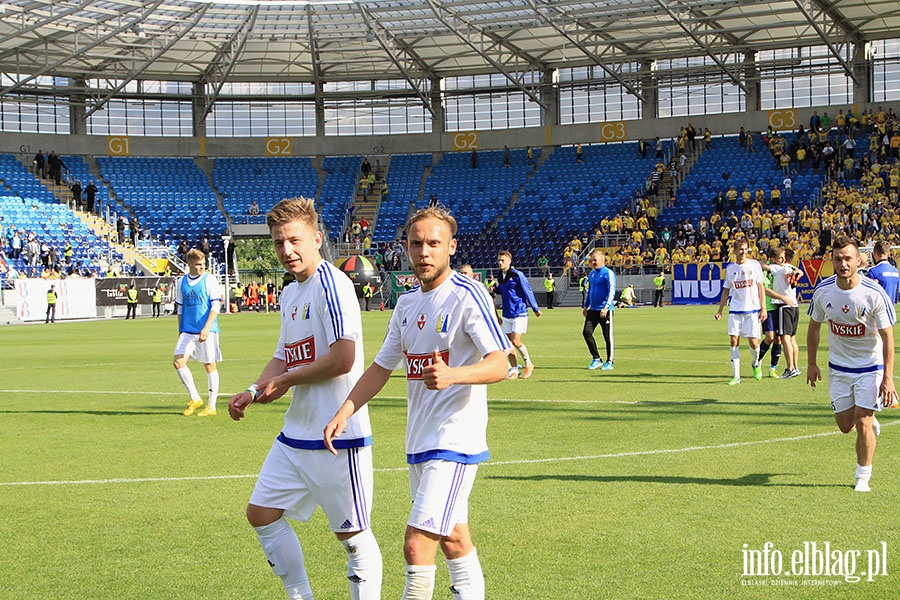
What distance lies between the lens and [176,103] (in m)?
63.6

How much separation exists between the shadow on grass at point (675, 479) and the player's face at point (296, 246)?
4.00 metres

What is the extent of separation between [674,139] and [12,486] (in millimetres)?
54116

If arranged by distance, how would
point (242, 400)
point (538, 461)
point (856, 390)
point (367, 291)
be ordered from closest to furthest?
point (242, 400) → point (856, 390) → point (538, 461) → point (367, 291)

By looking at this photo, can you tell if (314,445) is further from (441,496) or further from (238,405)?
(441,496)

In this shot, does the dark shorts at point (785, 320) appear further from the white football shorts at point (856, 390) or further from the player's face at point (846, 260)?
the player's face at point (846, 260)

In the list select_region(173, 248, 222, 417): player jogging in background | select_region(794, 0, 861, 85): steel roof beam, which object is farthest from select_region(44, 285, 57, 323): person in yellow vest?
select_region(794, 0, 861, 85): steel roof beam

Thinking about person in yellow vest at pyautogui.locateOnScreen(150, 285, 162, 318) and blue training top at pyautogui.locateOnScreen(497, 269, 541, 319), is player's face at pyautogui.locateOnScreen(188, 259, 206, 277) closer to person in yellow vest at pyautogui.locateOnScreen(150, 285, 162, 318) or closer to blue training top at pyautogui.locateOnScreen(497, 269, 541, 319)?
blue training top at pyautogui.locateOnScreen(497, 269, 541, 319)

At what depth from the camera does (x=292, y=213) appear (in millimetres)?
5113

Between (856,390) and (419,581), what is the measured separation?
4871 mm

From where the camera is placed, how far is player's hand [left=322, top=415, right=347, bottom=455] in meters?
4.68

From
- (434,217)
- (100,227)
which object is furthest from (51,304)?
(434,217)

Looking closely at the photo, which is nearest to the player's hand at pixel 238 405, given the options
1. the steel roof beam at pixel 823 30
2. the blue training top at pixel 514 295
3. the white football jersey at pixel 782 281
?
the blue training top at pixel 514 295

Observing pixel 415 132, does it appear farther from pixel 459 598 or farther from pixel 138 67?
pixel 459 598

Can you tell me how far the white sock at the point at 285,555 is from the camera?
489cm
